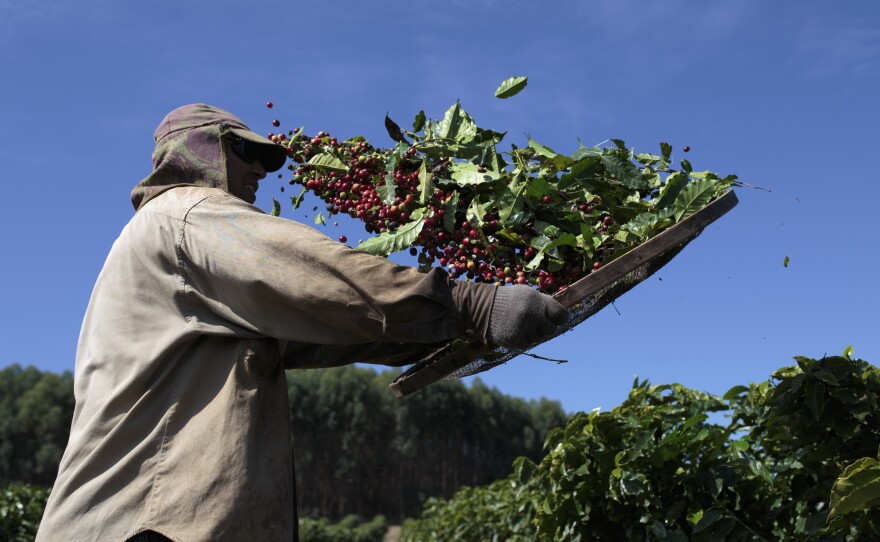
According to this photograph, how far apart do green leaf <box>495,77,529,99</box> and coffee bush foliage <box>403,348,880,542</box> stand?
150cm

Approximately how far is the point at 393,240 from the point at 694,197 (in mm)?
859

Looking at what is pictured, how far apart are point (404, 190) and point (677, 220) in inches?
32.8

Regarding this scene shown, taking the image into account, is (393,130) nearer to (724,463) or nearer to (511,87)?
(511,87)

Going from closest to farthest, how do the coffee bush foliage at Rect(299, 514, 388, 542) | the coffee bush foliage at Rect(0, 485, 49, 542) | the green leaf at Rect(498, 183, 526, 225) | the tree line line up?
the green leaf at Rect(498, 183, 526, 225), the coffee bush foliage at Rect(0, 485, 49, 542), the coffee bush foliage at Rect(299, 514, 388, 542), the tree line

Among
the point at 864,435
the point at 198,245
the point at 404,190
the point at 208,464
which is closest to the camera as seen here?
the point at 208,464

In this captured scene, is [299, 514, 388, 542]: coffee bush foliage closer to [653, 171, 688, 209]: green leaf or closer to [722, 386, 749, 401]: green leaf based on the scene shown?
[722, 386, 749, 401]: green leaf

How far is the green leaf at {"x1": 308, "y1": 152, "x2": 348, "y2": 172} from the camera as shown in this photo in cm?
288

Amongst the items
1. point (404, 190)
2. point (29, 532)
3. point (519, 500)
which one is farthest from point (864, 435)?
point (29, 532)

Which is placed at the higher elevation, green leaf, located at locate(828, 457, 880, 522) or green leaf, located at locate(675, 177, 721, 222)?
green leaf, located at locate(675, 177, 721, 222)

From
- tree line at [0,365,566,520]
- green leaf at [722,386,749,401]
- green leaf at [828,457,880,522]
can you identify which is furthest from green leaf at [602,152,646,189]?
tree line at [0,365,566,520]

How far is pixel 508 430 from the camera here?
6362 cm

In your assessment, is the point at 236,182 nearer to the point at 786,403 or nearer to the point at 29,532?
the point at 786,403

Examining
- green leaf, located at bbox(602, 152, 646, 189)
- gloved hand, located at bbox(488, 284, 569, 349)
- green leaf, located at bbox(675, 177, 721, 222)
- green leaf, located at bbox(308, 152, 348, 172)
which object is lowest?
gloved hand, located at bbox(488, 284, 569, 349)

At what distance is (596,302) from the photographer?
2.38 metres
